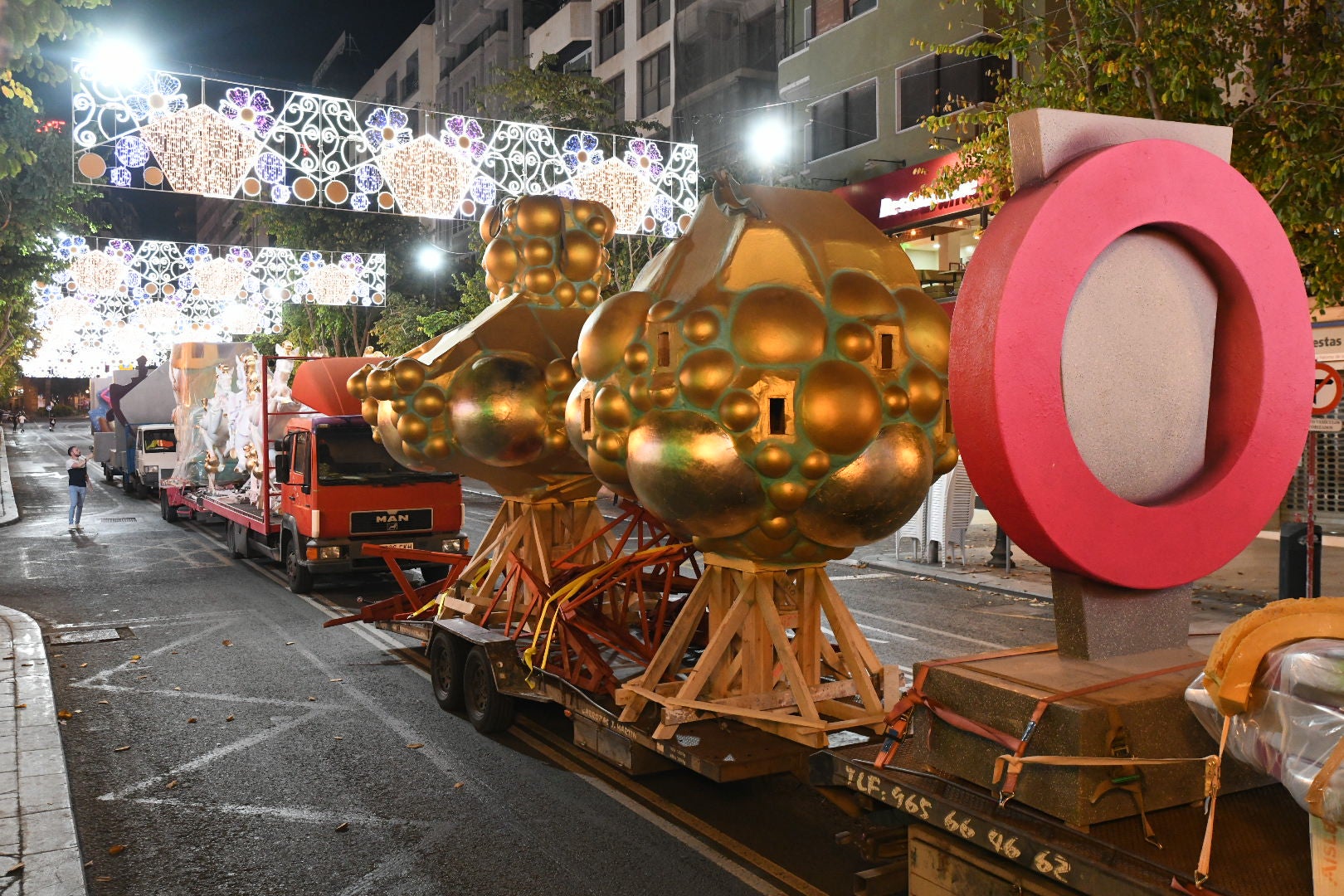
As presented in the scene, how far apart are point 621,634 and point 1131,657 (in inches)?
175

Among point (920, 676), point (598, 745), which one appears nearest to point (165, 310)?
point (598, 745)

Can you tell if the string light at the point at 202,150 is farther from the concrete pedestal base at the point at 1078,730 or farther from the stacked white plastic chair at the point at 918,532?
the concrete pedestal base at the point at 1078,730

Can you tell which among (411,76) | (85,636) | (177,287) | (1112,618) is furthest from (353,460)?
(411,76)

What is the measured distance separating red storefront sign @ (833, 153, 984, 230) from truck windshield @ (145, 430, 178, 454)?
58.3 feet

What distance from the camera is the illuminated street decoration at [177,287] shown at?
81.9 feet

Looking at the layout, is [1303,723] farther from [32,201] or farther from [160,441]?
[160,441]

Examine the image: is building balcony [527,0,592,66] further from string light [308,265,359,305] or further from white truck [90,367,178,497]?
white truck [90,367,178,497]

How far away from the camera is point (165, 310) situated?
31609 millimetres

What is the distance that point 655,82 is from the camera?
40.5 meters

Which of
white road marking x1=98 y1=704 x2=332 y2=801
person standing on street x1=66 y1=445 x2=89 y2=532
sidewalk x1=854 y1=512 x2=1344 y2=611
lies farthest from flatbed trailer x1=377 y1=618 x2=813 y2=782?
person standing on street x1=66 y1=445 x2=89 y2=532

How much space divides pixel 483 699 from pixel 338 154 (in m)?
9.23

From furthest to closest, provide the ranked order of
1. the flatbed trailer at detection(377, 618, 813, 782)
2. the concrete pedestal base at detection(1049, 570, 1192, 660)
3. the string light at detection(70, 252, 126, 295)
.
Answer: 1. the string light at detection(70, 252, 126, 295)
2. the flatbed trailer at detection(377, 618, 813, 782)
3. the concrete pedestal base at detection(1049, 570, 1192, 660)

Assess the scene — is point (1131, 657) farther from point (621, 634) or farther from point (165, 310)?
point (165, 310)

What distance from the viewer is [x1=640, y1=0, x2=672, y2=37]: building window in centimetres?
3956
